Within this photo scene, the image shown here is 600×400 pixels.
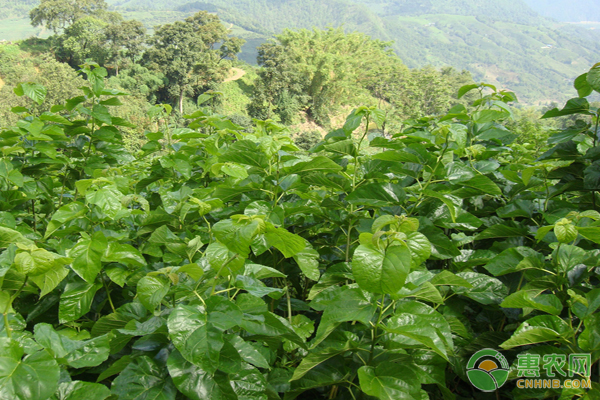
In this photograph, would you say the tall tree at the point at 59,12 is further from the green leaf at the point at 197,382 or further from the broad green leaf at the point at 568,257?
the broad green leaf at the point at 568,257

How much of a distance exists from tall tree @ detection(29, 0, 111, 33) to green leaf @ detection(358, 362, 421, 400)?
45.5m

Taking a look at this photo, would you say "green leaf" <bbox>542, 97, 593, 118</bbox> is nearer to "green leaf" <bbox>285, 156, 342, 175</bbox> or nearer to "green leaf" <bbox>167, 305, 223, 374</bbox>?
"green leaf" <bbox>285, 156, 342, 175</bbox>

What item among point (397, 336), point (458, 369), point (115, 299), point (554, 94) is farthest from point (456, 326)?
point (554, 94)

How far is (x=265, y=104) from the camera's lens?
27141 millimetres

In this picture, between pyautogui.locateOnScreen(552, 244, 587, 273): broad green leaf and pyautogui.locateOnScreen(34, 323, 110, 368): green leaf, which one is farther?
pyautogui.locateOnScreen(552, 244, 587, 273): broad green leaf

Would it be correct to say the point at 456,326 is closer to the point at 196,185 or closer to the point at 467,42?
the point at 196,185

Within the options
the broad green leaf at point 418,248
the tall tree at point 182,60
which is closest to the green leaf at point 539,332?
the broad green leaf at point 418,248

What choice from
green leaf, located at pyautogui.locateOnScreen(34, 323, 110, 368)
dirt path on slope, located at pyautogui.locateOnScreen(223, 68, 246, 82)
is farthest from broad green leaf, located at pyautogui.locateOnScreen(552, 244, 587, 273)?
dirt path on slope, located at pyautogui.locateOnScreen(223, 68, 246, 82)

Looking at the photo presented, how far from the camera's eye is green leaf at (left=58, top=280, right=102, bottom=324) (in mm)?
880

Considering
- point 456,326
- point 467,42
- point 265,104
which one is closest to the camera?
point 456,326

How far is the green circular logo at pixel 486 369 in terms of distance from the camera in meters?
0.81

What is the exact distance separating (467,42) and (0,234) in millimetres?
182257

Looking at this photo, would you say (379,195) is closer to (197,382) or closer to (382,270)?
(382,270)

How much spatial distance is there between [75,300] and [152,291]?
37 cm
